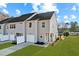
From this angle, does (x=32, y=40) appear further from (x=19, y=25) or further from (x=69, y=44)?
(x=69, y=44)

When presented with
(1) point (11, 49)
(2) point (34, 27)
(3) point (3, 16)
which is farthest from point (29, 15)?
(1) point (11, 49)

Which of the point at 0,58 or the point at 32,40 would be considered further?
the point at 32,40

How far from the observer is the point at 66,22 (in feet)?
16.3

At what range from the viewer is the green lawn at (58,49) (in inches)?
186

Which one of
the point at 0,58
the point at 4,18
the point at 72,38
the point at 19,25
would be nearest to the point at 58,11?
the point at 72,38

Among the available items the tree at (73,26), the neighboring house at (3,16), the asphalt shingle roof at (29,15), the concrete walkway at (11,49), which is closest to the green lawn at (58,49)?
the concrete walkway at (11,49)

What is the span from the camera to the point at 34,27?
4.98 meters

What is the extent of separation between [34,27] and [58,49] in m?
0.87

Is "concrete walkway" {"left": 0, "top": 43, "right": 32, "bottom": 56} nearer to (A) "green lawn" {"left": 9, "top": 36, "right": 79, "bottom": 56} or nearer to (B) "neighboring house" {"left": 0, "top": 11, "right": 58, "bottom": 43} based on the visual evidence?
(A) "green lawn" {"left": 9, "top": 36, "right": 79, "bottom": 56}

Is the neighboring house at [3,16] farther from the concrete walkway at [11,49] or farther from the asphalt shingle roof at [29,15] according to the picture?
the concrete walkway at [11,49]

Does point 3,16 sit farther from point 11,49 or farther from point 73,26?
point 73,26

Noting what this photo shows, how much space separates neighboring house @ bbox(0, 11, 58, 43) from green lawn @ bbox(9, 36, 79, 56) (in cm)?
25

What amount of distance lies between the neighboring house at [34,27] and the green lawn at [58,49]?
247mm

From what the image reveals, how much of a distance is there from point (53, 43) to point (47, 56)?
42 centimetres
